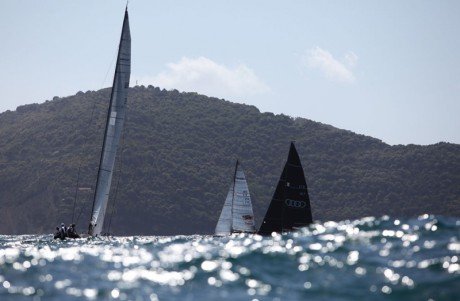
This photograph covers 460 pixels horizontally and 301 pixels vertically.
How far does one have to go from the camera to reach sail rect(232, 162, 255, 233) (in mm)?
58062

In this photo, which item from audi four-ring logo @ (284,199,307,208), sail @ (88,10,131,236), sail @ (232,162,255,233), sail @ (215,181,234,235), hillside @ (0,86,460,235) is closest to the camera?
audi four-ring logo @ (284,199,307,208)

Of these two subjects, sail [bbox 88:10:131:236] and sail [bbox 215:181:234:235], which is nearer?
sail [bbox 88:10:131:236]

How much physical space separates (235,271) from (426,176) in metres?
135

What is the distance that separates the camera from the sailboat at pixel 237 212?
5818 cm

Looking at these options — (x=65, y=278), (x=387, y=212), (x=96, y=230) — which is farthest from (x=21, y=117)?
(x=65, y=278)

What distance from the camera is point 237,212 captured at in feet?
193

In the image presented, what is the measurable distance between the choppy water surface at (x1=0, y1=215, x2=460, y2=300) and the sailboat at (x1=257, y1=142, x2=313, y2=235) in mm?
22218

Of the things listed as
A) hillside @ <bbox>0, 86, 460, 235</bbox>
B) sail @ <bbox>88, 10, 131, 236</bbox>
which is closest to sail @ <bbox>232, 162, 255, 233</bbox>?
sail @ <bbox>88, 10, 131, 236</bbox>

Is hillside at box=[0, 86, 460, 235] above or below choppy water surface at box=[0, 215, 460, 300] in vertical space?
above

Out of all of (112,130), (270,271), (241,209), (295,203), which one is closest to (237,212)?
(241,209)

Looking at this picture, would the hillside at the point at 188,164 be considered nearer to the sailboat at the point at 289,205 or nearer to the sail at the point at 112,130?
the sail at the point at 112,130

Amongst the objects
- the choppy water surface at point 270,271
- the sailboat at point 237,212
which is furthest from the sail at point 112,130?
the choppy water surface at point 270,271

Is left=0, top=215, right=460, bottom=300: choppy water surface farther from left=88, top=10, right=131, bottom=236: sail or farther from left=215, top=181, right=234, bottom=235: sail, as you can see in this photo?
left=215, top=181, right=234, bottom=235: sail

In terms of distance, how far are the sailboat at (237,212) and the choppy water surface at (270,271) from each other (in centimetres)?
3486
